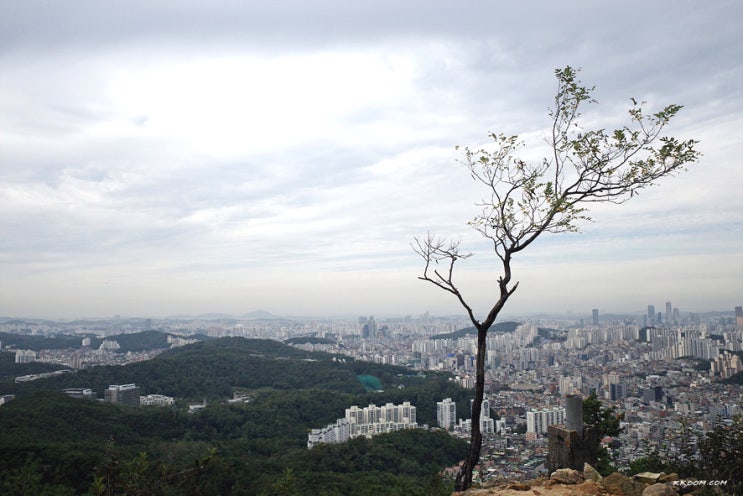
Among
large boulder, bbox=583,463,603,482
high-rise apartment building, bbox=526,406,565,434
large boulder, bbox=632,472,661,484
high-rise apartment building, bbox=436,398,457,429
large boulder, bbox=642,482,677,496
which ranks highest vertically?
large boulder, bbox=642,482,677,496

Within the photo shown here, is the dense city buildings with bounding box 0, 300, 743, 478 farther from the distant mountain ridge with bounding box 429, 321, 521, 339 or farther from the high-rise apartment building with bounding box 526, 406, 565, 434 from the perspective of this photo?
the distant mountain ridge with bounding box 429, 321, 521, 339

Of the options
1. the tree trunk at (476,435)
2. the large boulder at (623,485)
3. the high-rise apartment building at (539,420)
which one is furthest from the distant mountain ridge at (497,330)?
the large boulder at (623,485)

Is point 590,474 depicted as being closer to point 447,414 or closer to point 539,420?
point 539,420

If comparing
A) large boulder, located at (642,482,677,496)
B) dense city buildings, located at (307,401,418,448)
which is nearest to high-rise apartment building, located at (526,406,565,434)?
dense city buildings, located at (307,401,418,448)

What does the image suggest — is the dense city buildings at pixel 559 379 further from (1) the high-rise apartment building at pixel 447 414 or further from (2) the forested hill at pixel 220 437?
(2) the forested hill at pixel 220 437

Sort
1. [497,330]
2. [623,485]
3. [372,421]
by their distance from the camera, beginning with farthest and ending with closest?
[497,330]
[372,421]
[623,485]

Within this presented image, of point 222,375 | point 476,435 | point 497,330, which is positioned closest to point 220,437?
point 222,375
